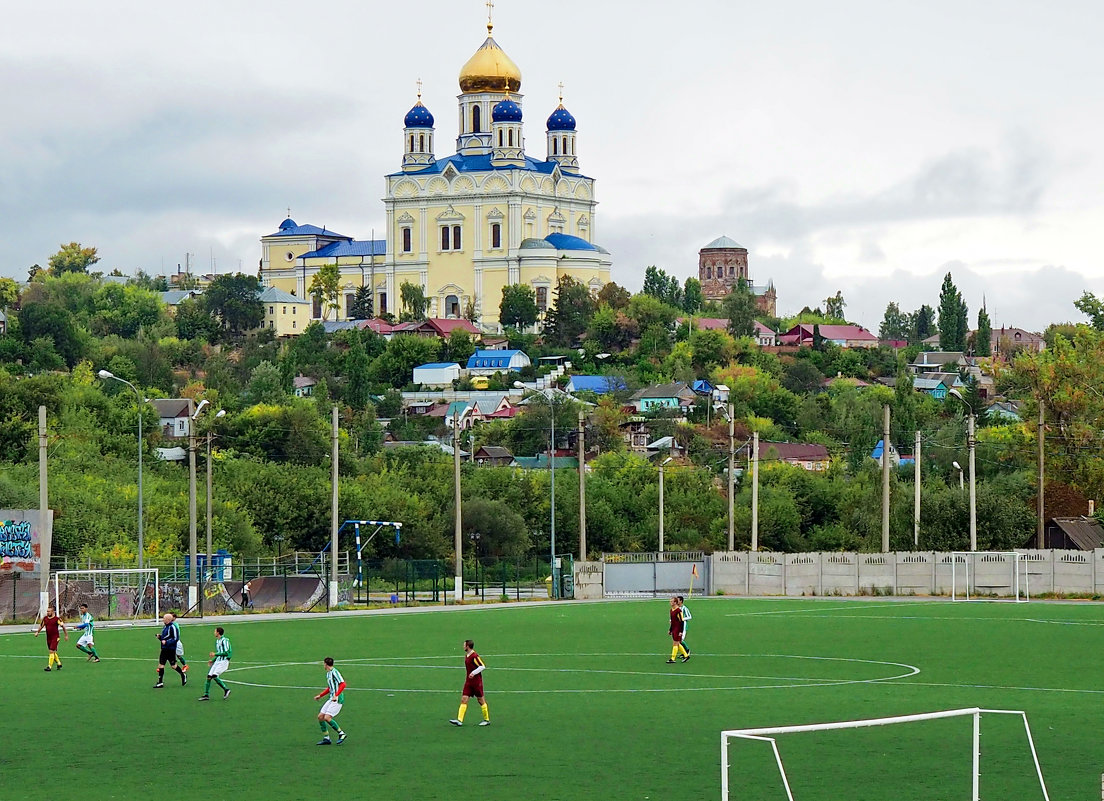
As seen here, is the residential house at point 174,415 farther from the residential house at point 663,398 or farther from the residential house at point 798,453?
the residential house at point 798,453

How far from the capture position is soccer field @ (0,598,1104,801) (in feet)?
71.5

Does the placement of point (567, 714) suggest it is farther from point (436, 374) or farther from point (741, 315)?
point (741, 315)

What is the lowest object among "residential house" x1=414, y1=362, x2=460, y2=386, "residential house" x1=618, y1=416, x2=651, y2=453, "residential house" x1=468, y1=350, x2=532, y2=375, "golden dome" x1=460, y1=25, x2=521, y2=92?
"residential house" x1=618, y1=416, x2=651, y2=453

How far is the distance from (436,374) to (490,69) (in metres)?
41.7

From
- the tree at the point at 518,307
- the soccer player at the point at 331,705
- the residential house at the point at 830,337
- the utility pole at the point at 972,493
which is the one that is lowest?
the soccer player at the point at 331,705

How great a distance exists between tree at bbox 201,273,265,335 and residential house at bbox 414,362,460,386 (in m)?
29.7

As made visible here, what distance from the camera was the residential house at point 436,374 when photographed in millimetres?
167000

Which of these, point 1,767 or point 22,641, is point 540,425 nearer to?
point 22,641

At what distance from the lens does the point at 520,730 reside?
26.6 meters

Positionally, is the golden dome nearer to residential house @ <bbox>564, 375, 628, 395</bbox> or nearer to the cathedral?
the cathedral

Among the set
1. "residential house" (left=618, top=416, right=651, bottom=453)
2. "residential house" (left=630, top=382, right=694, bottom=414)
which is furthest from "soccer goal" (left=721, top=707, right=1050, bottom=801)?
"residential house" (left=630, top=382, right=694, bottom=414)

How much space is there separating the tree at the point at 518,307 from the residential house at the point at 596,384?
21.5 m

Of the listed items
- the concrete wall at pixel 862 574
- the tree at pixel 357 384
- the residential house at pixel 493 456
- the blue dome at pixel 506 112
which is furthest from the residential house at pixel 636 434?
the concrete wall at pixel 862 574

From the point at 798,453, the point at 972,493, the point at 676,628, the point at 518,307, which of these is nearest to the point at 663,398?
the point at 798,453
